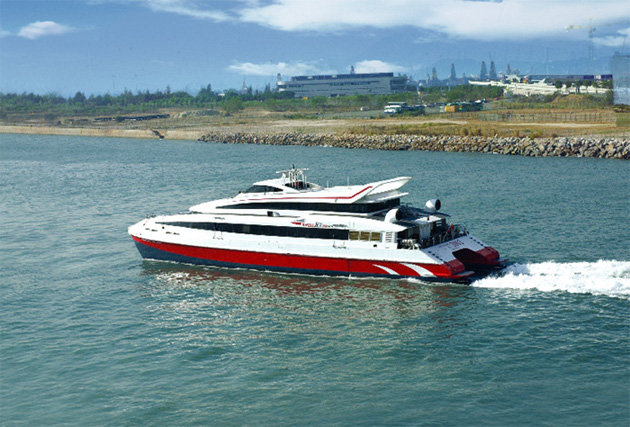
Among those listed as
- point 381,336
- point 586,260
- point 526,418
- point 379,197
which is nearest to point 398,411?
point 526,418

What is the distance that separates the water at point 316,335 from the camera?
21031mm

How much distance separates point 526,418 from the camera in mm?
19906

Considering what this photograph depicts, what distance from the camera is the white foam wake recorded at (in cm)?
3086

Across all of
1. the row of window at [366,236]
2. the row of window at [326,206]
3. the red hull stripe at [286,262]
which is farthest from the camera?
the row of window at [326,206]

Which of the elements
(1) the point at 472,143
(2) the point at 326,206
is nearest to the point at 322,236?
(2) the point at 326,206

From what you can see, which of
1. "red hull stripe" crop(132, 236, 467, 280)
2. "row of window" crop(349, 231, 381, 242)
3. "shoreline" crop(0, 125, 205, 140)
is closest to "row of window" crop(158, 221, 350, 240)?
"row of window" crop(349, 231, 381, 242)

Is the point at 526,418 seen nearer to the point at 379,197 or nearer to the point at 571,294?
the point at 571,294

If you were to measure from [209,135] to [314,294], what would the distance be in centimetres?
10904

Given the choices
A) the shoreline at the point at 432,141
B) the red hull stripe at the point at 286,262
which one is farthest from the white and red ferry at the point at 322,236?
the shoreline at the point at 432,141

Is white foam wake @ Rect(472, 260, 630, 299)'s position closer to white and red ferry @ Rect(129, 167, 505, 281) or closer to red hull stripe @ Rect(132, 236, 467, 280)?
white and red ferry @ Rect(129, 167, 505, 281)

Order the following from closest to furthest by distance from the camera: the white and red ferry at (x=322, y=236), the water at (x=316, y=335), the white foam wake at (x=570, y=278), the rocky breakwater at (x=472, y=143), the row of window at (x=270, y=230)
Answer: the water at (x=316, y=335), the white foam wake at (x=570, y=278), the white and red ferry at (x=322, y=236), the row of window at (x=270, y=230), the rocky breakwater at (x=472, y=143)

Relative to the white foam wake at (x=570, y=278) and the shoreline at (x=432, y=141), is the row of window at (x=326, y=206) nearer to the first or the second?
the white foam wake at (x=570, y=278)

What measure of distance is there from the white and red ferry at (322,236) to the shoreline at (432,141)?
176 feet

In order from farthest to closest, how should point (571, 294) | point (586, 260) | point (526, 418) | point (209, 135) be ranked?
1. point (209, 135)
2. point (586, 260)
3. point (571, 294)
4. point (526, 418)
